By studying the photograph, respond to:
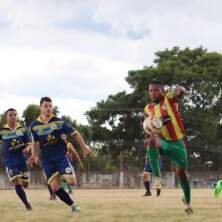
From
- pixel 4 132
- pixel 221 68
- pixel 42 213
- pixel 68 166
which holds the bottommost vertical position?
pixel 42 213

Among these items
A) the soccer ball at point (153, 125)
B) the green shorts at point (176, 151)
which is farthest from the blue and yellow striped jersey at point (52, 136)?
the green shorts at point (176, 151)

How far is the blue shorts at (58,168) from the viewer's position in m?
12.3

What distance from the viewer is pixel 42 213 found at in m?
12.2

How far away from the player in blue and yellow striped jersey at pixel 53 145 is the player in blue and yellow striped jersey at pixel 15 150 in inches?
76.1

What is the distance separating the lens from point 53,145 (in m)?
12.4

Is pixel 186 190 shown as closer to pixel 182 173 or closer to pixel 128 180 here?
pixel 182 173

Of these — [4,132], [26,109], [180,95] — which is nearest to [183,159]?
[180,95]

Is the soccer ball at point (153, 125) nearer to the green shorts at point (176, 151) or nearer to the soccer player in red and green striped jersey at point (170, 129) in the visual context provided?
the soccer player in red and green striped jersey at point (170, 129)

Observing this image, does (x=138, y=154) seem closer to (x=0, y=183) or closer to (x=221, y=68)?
(x=221, y=68)

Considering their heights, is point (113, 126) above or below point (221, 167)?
above

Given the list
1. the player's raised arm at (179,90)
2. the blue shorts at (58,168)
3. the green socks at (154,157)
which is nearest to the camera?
the player's raised arm at (179,90)

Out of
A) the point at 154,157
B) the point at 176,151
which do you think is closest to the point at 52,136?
the point at 176,151

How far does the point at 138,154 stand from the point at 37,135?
5025 cm

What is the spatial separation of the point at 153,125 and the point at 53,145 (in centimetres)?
206
